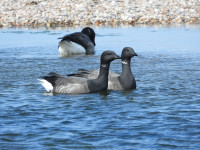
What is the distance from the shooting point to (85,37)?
84.3 feet

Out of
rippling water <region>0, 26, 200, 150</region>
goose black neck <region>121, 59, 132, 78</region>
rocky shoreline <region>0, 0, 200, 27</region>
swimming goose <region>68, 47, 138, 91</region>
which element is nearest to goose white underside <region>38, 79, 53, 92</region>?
rippling water <region>0, 26, 200, 150</region>

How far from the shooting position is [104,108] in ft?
39.5

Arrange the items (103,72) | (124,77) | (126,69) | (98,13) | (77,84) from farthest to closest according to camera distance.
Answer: (98,13), (126,69), (124,77), (103,72), (77,84)

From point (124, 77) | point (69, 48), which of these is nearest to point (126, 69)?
point (124, 77)

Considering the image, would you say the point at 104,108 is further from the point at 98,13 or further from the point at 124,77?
the point at 98,13

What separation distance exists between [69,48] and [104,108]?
13071 millimetres

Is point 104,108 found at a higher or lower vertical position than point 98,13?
lower

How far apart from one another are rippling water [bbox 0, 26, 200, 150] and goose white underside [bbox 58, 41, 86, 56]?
80 cm

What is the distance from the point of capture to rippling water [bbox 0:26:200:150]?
9.20 m

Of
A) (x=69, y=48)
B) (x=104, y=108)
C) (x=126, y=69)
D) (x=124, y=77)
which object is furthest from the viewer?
(x=69, y=48)

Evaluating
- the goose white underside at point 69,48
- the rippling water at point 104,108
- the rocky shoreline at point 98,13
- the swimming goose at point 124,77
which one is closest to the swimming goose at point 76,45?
the goose white underside at point 69,48

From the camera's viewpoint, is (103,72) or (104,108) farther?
(103,72)

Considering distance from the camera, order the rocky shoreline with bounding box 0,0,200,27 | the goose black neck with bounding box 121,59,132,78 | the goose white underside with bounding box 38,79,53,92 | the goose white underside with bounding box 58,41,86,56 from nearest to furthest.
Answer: the goose white underside with bounding box 38,79,53,92, the goose black neck with bounding box 121,59,132,78, the goose white underside with bounding box 58,41,86,56, the rocky shoreline with bounding box 0,0,200,27

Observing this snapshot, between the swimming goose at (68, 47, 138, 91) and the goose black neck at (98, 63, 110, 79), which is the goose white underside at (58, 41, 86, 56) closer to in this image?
the swimming goose at (68, 47, 138, 91)
